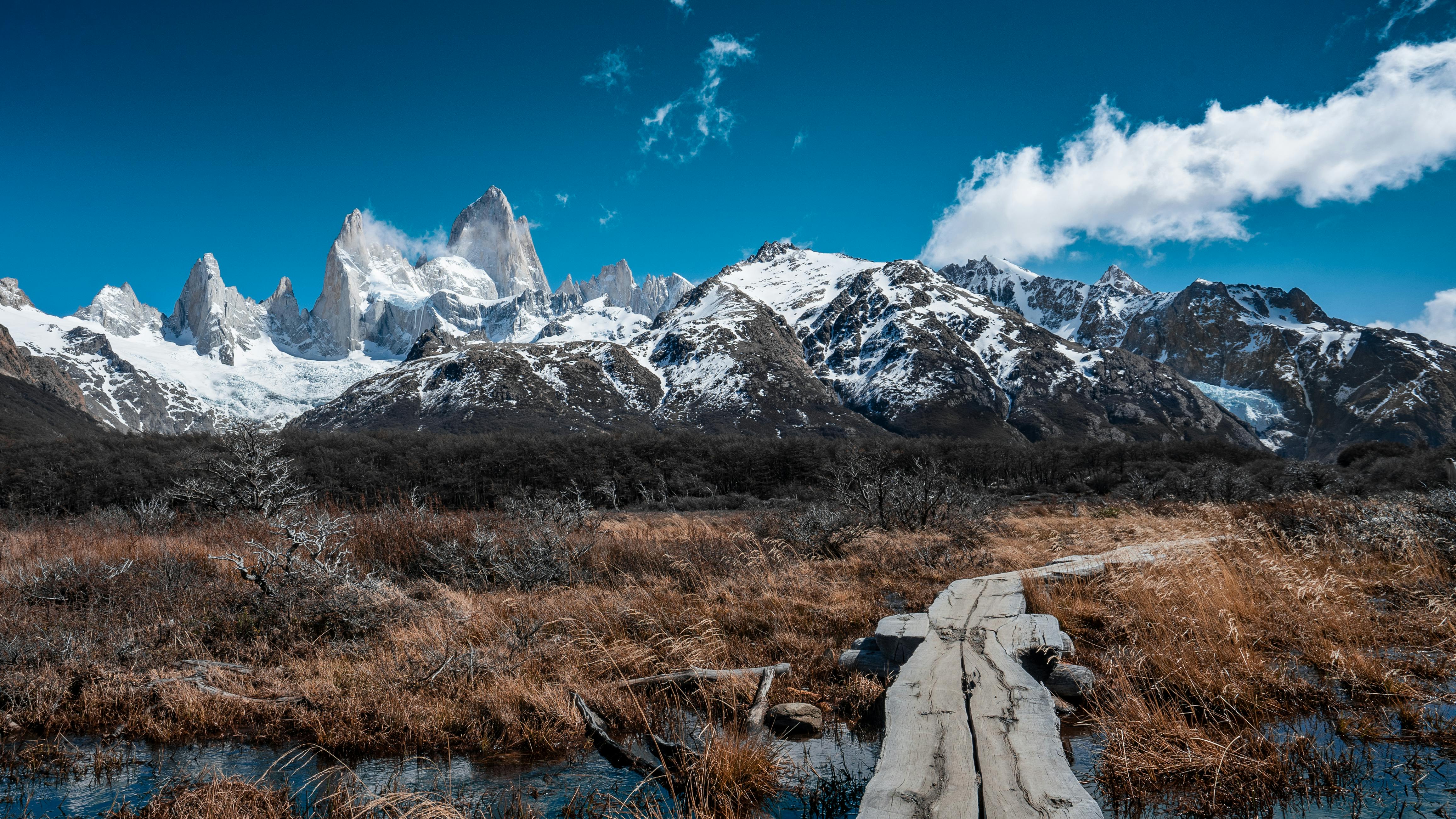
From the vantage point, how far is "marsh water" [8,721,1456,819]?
367 centimetres

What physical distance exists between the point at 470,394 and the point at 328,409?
52.8m

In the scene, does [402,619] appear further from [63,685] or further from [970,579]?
[970,579]

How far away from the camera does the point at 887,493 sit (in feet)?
50.5

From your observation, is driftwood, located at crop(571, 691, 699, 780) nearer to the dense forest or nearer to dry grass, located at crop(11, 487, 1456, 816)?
dry grass, located at crop(11, 487, 1456, 816)

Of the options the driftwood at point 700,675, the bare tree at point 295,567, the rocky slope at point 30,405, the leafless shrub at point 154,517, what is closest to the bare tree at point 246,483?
the leafless shrub at point 154,517

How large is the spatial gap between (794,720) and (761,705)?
1.04ft

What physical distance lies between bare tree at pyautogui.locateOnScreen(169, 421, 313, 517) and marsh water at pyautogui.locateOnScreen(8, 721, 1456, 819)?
11324 mm

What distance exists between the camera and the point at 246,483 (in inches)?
636

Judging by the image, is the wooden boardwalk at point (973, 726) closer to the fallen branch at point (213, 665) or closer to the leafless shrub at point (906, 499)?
the fallen branch at point (213, 665)

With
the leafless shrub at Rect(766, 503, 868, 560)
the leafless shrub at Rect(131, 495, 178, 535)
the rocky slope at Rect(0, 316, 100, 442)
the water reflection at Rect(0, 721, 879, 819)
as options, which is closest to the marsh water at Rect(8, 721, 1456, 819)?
the water reflection at Rect(0, 721, 879, 819)

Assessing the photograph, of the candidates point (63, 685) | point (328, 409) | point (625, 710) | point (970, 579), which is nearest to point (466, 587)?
point (63, 685)

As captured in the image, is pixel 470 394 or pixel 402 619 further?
pixel 470 394

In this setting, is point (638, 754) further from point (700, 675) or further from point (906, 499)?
point (906, 499)

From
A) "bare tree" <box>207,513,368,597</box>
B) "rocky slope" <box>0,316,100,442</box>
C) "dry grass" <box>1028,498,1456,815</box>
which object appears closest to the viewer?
"dry grass" <box>1028,498,1456,815</box>
